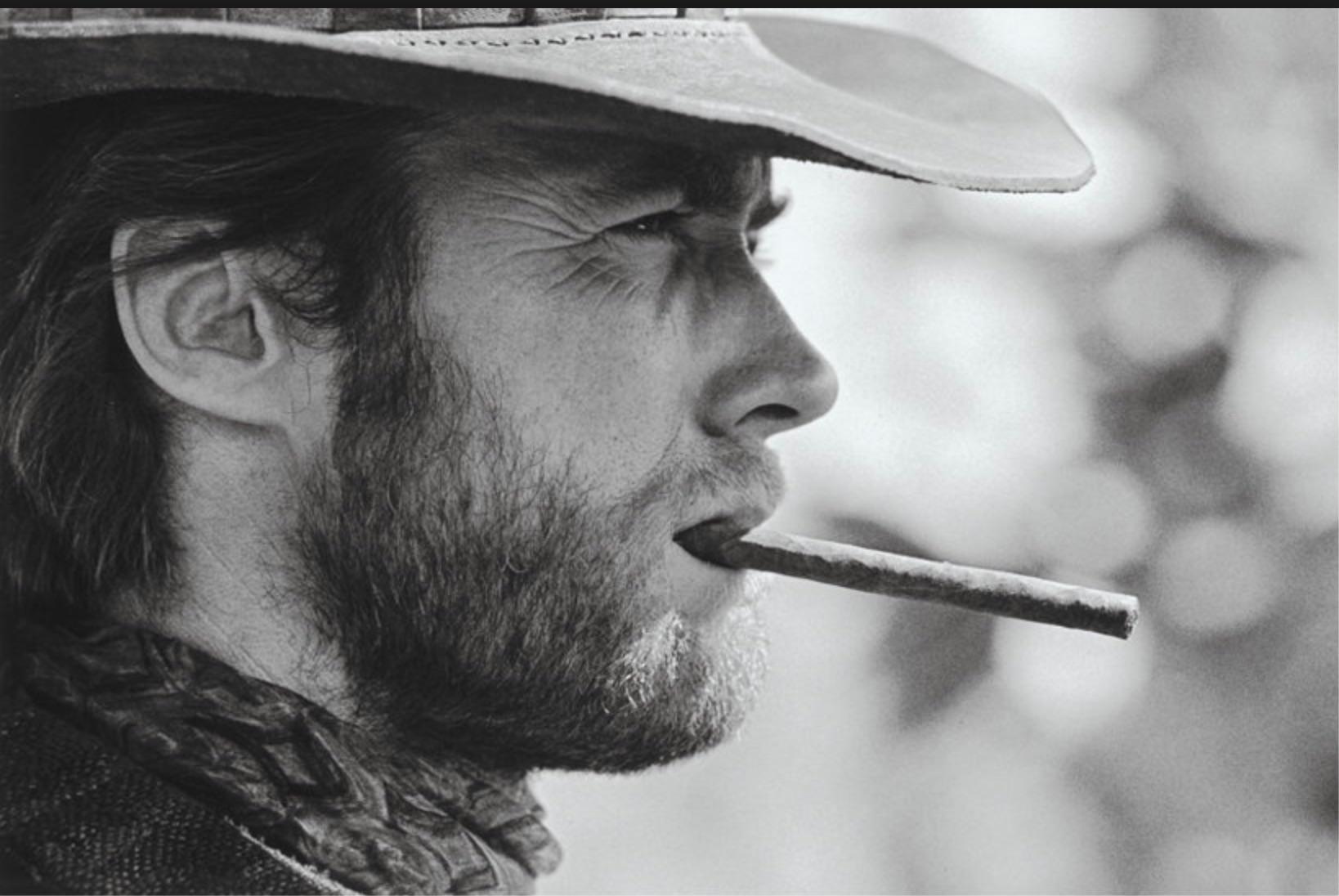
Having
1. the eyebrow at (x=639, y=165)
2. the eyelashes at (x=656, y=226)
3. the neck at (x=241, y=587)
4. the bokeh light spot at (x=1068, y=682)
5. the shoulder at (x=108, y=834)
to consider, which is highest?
the eyebrow at (x=639, y=165)

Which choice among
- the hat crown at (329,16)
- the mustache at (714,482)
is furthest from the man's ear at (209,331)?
the mustache at (714,482)

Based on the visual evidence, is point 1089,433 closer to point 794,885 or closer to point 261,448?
point 794,885

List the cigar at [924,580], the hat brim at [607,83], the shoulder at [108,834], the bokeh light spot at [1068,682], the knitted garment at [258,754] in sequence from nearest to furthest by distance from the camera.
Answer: the hat brim at [607,83], the shoulder at [108,834], the knitted garment at [258,754], the cigar at [924,580], the bokeh light spot at [1068,682]

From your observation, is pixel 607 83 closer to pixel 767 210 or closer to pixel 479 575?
pixel 479 575

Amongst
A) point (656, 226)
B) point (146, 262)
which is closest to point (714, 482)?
point (656, 226)

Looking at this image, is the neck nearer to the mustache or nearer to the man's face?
the man's face

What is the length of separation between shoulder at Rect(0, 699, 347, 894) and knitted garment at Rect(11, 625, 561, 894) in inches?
1.6

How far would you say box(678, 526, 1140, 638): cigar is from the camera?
9.34ft

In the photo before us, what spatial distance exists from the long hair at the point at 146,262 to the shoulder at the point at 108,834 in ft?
0.98

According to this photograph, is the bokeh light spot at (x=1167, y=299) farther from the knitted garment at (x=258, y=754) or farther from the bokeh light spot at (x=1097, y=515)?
the knitted garment at (x=258, y=754)

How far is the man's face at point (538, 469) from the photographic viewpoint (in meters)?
2.98

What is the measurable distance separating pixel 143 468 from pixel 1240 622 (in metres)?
10.6

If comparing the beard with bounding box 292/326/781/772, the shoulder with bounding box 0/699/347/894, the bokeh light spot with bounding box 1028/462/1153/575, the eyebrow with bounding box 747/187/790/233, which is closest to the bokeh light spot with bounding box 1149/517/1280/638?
the bokeh light spot with bounding box 1028/462/1153/575

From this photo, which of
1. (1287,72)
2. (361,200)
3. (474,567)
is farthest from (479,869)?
(1287,72)
